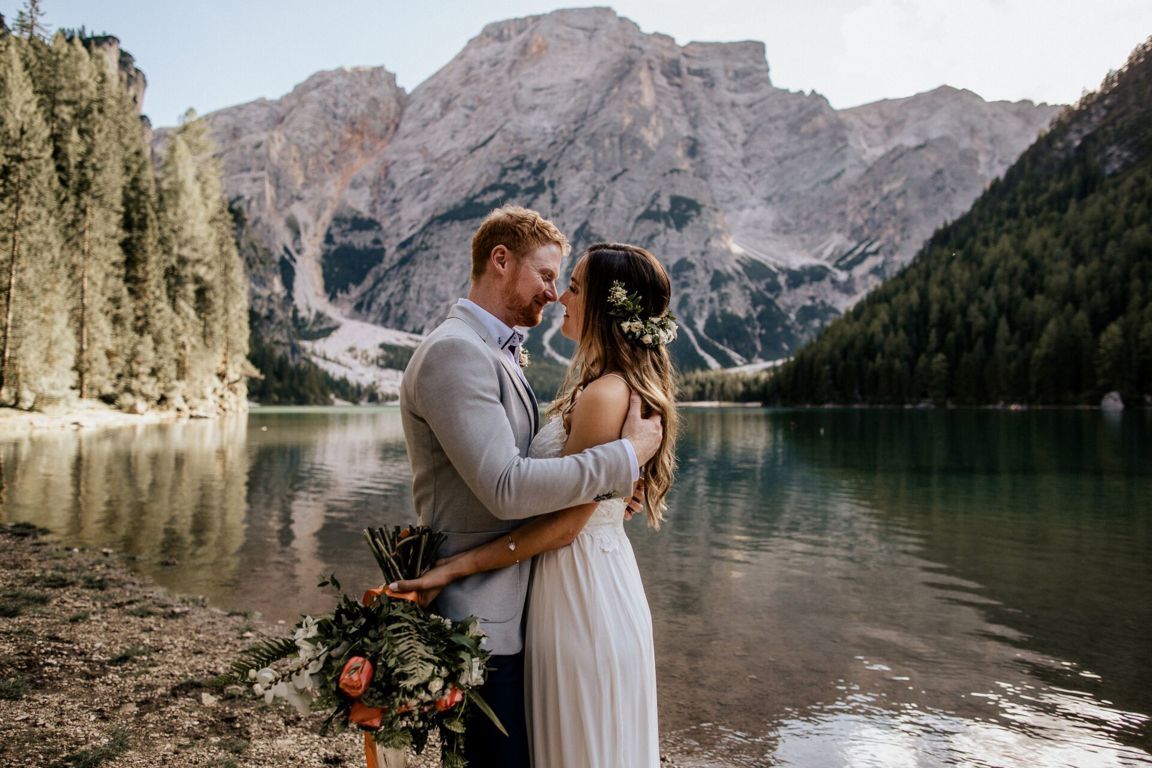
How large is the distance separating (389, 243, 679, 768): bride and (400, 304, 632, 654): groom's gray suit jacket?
0.11m

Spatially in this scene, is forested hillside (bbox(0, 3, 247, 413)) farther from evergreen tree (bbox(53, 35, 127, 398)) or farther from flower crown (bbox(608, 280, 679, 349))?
flower crown (bbox(608, 280, 679, 349))

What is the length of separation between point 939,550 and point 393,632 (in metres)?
20.5

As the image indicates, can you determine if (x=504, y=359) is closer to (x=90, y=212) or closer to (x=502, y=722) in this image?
(x=502, y=722)

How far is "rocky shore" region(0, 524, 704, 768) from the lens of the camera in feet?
20.4

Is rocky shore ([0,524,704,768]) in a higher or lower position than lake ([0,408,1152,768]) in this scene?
higher

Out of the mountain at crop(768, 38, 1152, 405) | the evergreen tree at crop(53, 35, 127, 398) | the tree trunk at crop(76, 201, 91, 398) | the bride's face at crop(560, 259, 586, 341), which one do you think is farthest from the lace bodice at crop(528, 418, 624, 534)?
the mountain at crop(768, 38, 1152, 405)

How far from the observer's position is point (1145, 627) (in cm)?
1359

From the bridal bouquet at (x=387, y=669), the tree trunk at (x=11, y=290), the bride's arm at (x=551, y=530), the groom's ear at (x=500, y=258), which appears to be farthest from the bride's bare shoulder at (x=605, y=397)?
the tree trunk at (x=11, y=290)

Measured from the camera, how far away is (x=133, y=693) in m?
7.63

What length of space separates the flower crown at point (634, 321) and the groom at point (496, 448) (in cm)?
33

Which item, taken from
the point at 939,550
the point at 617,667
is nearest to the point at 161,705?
the point at 617,667

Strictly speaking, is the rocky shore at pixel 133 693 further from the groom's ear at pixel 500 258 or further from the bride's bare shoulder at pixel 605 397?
the groom's ear at pixel 500 258

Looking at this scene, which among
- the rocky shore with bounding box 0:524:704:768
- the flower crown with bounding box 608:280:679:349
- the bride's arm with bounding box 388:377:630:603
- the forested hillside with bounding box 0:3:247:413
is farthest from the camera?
the forested hillside with bounding box 0:3:247:413

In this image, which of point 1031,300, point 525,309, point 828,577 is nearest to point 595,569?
point 525,309
